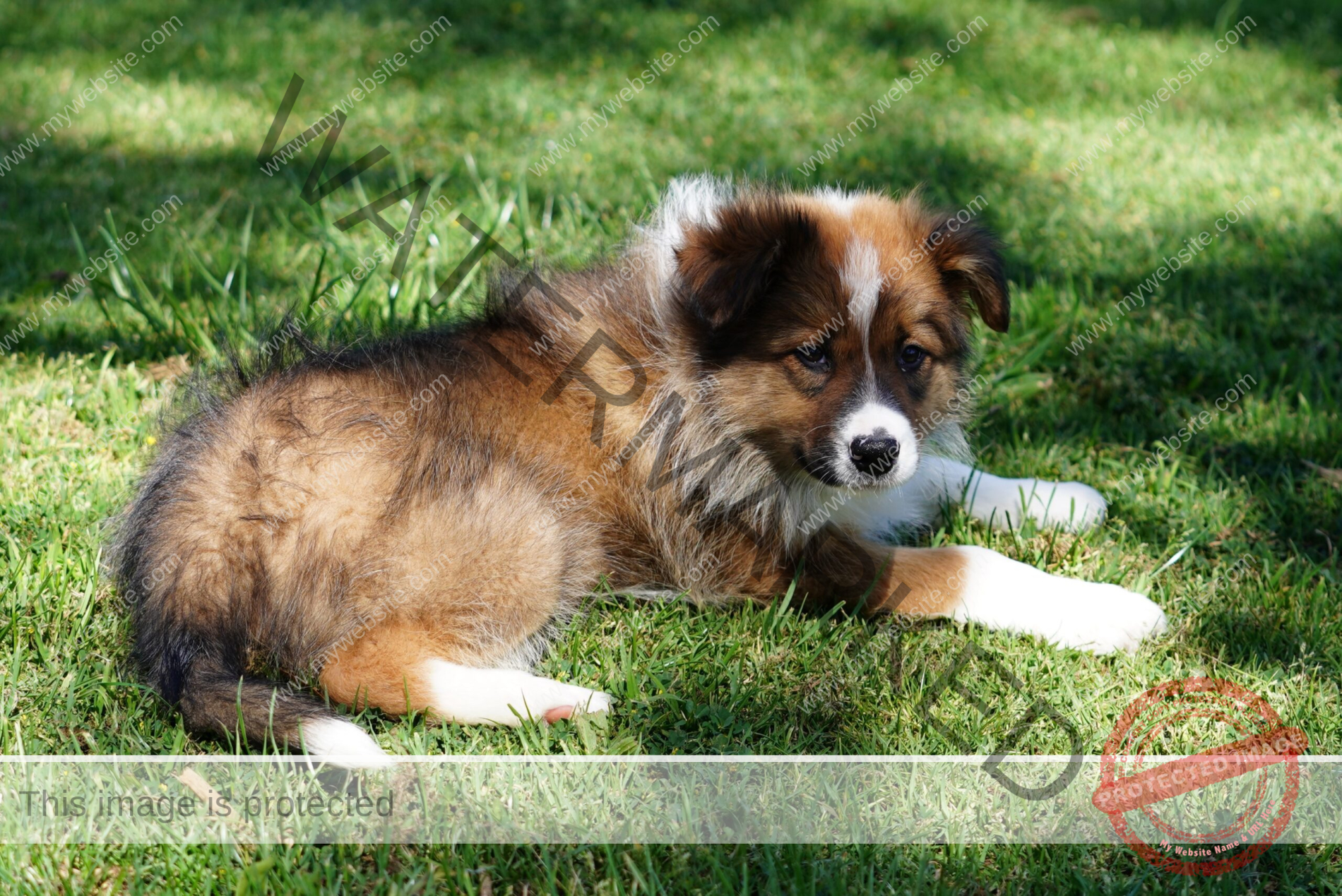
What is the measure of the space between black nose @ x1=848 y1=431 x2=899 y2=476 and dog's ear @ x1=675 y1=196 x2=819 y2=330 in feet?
1.58

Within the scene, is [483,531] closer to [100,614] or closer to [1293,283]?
[100,614]

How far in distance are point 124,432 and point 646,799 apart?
2570 millimetres

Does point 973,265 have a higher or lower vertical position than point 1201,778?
higher

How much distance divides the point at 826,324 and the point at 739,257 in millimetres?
308

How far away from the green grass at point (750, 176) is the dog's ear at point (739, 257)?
83 cm

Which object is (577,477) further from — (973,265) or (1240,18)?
(1240,18)

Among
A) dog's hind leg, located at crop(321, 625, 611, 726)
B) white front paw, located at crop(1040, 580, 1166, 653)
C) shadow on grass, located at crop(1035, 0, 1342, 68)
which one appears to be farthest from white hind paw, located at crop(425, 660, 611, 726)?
shadow on grass, located at crop(1035, 0, 1342, 68)

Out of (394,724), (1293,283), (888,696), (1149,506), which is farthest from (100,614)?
(1293,283)

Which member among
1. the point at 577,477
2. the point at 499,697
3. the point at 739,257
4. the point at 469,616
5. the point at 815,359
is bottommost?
the point at 499,697

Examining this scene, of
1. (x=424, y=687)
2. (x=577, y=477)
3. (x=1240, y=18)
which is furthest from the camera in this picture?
(x=1240, y=18)

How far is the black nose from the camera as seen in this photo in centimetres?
297

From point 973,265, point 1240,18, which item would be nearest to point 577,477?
point 973,265

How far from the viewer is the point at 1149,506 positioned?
152 inches

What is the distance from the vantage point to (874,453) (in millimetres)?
2986
